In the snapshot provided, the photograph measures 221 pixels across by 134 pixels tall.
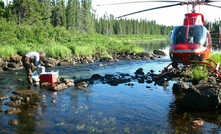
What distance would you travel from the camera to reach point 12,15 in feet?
153

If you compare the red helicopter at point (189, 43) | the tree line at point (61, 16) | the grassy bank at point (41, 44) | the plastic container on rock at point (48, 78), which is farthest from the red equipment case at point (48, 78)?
the tree line at point (61, 16)

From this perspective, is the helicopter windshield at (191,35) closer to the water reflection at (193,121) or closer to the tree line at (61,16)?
the water reflection at (193,121)

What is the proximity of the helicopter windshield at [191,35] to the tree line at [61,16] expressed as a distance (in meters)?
28.9

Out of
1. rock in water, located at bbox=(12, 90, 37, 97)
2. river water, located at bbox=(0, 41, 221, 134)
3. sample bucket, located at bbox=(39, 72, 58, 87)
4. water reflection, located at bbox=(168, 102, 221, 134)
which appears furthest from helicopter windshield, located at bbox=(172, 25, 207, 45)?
rock in water, located at bbox=(12, 90, 37, 97)

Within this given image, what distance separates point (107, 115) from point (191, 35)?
5.85 meters

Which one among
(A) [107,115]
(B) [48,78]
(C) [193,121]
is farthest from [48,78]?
(C) [193,121]

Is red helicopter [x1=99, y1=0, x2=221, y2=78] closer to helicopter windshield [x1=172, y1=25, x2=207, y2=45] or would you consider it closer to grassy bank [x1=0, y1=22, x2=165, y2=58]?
helicopter windshield [x1=172, y1=25, x2=207, y2=45]

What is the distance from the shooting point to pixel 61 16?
65.0 m

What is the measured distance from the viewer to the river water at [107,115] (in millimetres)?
6473

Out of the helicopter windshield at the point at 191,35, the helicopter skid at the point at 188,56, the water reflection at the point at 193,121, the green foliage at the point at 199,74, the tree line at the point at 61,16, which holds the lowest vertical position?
the water reflection at the point at 193,121

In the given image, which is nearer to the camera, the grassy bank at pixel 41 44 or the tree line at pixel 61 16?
the grassy bank at pixel 41 44

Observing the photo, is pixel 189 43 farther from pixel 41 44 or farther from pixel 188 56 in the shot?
pixel 41 44

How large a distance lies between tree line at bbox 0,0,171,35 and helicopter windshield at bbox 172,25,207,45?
94.9 ft

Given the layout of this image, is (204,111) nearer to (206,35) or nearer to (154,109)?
(154,109)
